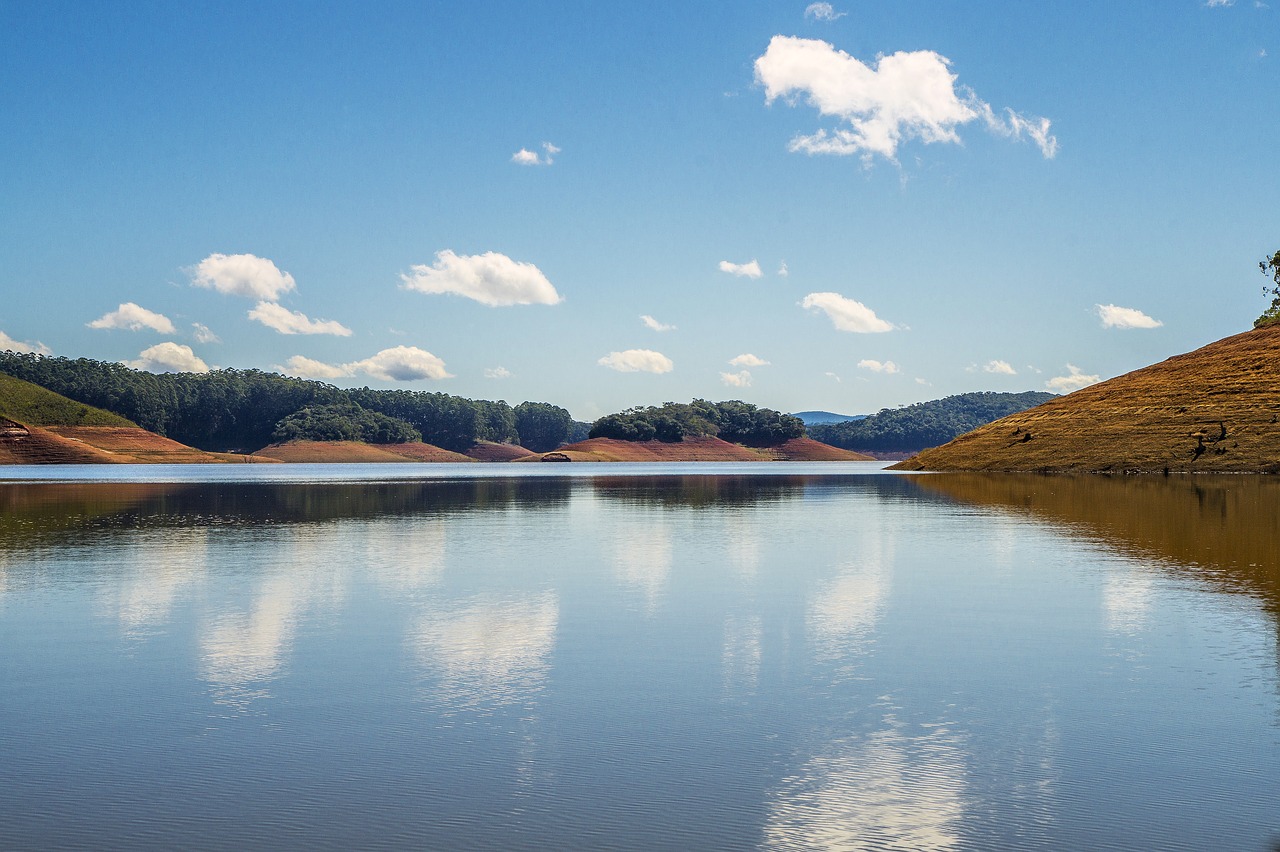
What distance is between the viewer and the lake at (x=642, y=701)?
8.76 metres

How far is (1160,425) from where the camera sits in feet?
359

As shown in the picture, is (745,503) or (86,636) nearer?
(86,636)

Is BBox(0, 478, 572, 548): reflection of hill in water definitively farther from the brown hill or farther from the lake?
the brown hill

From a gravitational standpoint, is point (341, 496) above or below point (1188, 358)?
below

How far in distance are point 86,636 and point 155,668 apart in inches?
138

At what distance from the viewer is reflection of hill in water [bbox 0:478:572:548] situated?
4216cm

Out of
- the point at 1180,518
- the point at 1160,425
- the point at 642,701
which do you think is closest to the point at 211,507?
the point at 1180,518

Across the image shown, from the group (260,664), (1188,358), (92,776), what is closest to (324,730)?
(92,776)

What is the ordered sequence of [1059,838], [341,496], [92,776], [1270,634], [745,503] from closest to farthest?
[1059,838]
[92,776]
[1270,634]
[745,503]
[341,496]

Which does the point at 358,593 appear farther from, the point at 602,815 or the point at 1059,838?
the point at 1059,838

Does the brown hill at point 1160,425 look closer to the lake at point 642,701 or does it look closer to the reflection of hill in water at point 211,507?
the reflection of hill in water at point 211,507

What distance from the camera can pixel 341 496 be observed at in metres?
68.6

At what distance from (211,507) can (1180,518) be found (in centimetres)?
4543

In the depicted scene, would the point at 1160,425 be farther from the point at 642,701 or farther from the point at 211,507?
the point at 642,701
